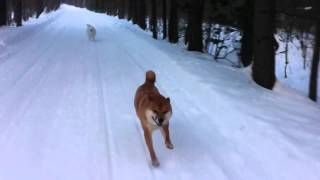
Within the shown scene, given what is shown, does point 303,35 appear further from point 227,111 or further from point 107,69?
point 227,111

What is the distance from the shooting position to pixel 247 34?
17438 millimetres

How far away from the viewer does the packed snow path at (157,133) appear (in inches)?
281

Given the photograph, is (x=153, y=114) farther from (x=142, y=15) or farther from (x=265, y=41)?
(x=142, y=15)

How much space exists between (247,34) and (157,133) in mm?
9548

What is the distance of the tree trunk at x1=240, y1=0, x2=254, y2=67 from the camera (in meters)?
17.3

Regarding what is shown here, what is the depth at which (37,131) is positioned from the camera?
902 centimetres

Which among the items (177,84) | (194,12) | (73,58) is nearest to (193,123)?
(177,84)

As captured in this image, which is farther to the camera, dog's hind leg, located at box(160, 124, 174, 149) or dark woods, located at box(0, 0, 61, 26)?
dark woods, located at box(0, 0, 61, 26)

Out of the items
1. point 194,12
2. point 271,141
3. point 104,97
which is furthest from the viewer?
point 194,12

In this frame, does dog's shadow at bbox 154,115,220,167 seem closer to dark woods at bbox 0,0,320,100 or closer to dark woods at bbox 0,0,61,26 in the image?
dark woods at bbox 0,0,320,100

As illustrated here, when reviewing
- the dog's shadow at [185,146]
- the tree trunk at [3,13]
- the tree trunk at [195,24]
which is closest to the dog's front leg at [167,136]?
the dog's shadow at [185,146]

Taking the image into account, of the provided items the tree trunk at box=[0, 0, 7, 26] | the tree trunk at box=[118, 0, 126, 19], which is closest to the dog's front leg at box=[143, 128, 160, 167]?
the tree trunk at box=[0, 0, 7, 26]

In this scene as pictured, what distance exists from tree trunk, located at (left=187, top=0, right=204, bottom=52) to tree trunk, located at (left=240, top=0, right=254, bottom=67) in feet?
10.1

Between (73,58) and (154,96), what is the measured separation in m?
12.1
